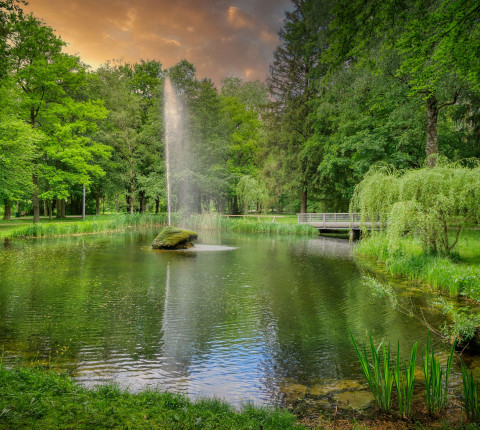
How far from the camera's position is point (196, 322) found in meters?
7.32

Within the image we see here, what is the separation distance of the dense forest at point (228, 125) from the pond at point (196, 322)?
8816 mm

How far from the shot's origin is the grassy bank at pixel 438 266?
8664mm

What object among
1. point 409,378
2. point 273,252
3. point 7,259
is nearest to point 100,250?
point 7,259

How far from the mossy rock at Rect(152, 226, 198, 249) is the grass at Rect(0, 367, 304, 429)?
14.0 m

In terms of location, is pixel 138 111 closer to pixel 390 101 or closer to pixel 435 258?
pixel 390 101

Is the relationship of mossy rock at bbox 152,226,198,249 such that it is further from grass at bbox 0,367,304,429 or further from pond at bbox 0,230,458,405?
grass at bbox 0,367,304,429

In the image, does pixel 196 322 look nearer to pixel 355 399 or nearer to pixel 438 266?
pixel 355 399

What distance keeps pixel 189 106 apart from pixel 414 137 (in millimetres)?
22690

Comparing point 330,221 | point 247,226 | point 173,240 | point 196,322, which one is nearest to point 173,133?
point 247,226

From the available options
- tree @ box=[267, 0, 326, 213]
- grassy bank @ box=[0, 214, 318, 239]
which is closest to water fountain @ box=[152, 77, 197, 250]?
grassy bank @ box=[0, 214, 318, 239]

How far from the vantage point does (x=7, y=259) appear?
13.3 metres

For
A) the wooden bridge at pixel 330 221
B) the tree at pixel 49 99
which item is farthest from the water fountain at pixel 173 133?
the wooden bridge at pixel 330 221

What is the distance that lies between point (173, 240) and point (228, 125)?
79.1 feet

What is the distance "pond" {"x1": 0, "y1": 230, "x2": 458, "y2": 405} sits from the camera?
5.02 m
